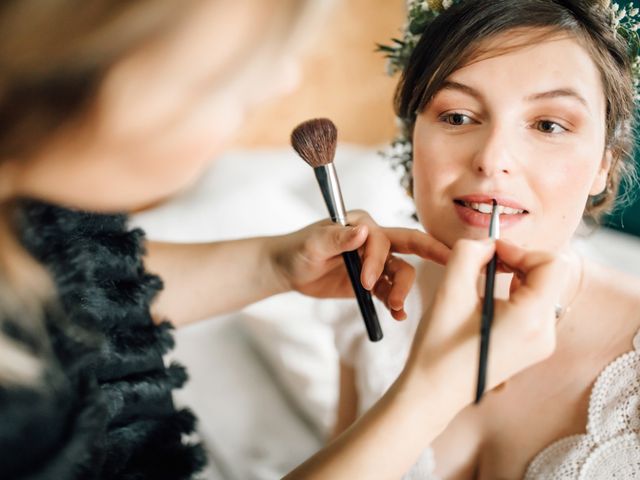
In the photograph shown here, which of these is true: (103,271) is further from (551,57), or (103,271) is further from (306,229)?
(551,57)

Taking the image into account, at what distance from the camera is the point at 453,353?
1.71 feet

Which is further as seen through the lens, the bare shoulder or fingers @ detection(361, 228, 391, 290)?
the bare shoulder

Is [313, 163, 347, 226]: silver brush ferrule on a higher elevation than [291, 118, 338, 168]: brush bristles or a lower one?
lower

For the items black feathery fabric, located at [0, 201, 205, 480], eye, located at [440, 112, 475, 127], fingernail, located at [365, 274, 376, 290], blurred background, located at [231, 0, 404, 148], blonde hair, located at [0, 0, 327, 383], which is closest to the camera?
blonde hair, located at [0, 0, 327, 383]

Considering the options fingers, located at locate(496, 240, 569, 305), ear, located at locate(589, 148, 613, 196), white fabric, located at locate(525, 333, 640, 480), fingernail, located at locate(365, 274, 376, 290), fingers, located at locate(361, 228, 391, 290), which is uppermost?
ear, located at locate(589, 148, 613, 196)

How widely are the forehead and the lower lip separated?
0.16m

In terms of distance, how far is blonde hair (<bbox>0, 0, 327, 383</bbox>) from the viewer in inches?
16.8

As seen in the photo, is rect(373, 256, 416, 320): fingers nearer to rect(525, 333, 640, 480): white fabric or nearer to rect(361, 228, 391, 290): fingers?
rect(361, 228, 391, 290): fingers

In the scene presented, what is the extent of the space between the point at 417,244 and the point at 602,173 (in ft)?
1.07

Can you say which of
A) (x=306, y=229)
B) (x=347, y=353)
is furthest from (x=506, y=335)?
(x=347, y=353)

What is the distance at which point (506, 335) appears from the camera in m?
0.52

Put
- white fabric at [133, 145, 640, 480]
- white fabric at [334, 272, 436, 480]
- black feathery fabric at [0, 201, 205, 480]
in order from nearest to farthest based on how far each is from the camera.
Answer: black feathery fabric at [0, 201, 205, 480], white fabric at [334, 272, 436, 480], white fabric at [133, 145, 640, 480]

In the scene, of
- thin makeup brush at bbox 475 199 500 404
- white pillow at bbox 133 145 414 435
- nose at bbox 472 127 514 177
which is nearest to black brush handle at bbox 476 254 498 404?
thin makeup brush at bbox 475 199 500 404

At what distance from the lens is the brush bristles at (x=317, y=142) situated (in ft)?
2.48
